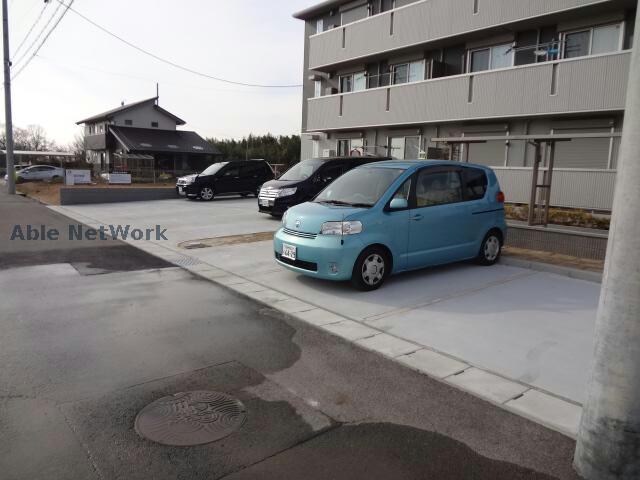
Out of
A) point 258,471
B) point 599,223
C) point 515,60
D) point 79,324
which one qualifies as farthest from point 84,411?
point 515,60

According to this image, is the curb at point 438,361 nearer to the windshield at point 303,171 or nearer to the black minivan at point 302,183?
the black minivan at point 302,183

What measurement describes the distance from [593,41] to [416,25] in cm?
572

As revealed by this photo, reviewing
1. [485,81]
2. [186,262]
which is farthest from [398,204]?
[485,81]

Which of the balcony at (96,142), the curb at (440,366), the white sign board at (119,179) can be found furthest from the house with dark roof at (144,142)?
the curb at (440,366)

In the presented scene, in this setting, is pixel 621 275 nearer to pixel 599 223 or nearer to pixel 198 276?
pixel 198 276

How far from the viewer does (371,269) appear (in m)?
6.08

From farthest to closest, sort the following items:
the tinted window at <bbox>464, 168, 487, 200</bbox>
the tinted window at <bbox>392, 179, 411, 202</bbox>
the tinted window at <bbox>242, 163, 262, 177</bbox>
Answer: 1. the tinted window at <bbox>242, 163, 262, 177</bbox>
2. the tinted window at <bbox>464, 168, 487, 200</bbox>
3. the tinted window at <bbox>392, 179, 411, 202</bbox>

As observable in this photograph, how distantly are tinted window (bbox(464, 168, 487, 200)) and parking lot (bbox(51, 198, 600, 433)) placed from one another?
1.15m

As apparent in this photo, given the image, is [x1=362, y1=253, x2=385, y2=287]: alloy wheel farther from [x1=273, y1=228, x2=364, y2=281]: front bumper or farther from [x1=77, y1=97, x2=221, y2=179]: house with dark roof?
[x1=77, y1=97, x2=221, y2=179]: house with dark roof

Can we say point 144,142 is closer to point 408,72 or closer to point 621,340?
point 408,72

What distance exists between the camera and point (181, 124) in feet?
143

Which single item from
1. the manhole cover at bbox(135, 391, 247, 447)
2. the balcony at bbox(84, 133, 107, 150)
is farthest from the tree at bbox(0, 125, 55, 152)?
the manhole cover at bbox(135, 391, 247, 447)

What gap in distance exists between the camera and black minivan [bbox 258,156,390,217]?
12.3 m

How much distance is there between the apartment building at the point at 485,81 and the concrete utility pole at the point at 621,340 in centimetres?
758
